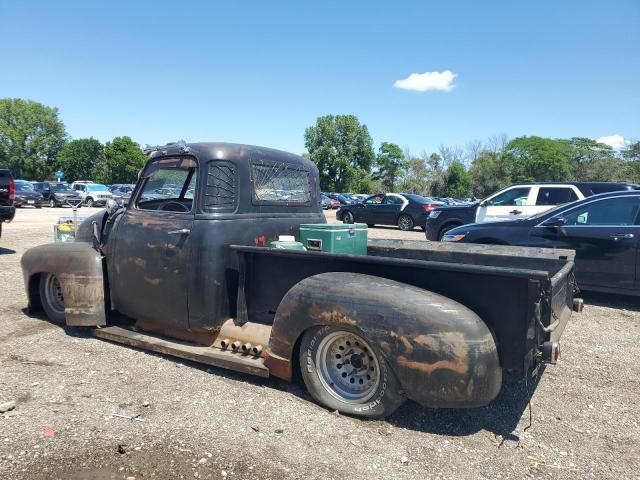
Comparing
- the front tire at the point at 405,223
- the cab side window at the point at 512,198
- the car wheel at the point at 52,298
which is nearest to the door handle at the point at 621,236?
the cab side window at the point at 512,198

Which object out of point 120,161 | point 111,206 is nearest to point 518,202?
point 111,206

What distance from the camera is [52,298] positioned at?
199 inches

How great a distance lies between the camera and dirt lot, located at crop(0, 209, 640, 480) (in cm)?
264

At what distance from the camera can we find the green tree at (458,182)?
69250mm

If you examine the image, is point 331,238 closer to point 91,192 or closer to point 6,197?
point 6,197

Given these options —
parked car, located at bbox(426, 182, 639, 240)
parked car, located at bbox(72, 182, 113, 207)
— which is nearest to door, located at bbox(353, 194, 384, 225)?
parked car, located at bbox(426, 182, 639, 240)

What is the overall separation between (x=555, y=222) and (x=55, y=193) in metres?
33.2

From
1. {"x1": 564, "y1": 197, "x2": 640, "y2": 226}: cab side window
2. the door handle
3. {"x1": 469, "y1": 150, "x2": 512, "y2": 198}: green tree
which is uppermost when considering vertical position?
A: {"x1": 469, "y1": 150, "x2": 512, "y2": 198}: green tree

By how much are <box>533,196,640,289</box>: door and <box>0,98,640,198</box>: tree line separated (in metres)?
61.1

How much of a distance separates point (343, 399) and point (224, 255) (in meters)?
1.45

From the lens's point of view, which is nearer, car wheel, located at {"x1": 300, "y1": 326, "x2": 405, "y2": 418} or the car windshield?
car wheel, located at {"x1": 300, "y1": 326, "x2": 405, "y2": 418}

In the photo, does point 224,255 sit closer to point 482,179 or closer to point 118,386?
point 118,386

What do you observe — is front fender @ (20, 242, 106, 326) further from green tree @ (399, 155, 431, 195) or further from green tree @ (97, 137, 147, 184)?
green tree @ (399, 155, 431, 195)

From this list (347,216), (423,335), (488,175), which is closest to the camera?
(423,335)
